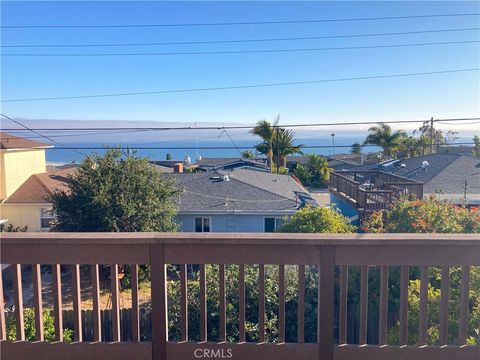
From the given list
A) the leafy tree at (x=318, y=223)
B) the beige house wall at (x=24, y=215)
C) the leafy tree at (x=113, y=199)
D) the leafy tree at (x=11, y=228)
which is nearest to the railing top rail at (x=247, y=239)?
the leafy tree at (x=318, y=223)

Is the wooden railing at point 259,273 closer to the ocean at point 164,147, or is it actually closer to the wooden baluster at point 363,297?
the wooden baluster at point 363,297

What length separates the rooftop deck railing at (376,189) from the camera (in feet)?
35.9

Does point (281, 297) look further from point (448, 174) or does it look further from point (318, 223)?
point (448, 174)

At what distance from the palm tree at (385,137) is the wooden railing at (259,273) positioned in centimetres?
2815

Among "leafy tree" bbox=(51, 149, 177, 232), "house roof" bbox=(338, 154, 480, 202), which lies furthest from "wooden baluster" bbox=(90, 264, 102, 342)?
"house roof" bbox=(338, 154, 480, 202)

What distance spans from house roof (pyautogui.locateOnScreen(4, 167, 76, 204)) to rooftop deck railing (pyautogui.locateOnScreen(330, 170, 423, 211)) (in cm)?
1028

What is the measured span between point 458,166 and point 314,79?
239 inches

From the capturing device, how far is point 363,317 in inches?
79.5

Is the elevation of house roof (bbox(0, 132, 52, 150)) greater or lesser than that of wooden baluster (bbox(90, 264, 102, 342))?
greater

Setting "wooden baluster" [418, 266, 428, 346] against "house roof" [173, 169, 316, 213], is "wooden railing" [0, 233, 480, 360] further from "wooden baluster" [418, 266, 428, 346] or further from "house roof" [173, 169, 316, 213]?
"house roof" [173, 169, 316, 213]

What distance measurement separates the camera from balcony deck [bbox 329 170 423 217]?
36.0 feet

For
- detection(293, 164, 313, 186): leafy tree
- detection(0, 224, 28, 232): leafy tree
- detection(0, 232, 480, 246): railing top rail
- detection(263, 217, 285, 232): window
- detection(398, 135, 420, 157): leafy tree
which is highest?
detection(398, 135, 420, 157): leafy tree

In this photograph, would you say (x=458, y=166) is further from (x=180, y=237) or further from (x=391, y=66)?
(x=180, y=237)

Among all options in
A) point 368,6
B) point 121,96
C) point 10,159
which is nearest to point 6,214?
point 10,159
